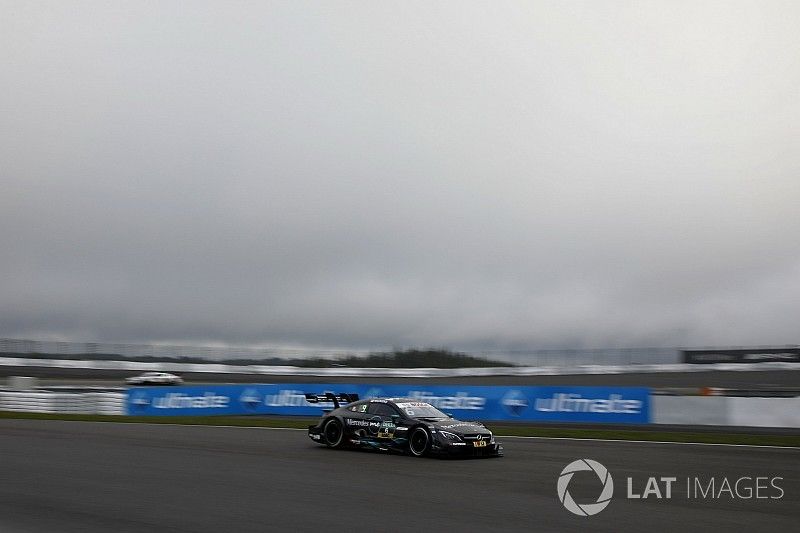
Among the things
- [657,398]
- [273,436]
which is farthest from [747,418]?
[273,436]

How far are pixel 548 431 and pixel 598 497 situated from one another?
41.9 ft

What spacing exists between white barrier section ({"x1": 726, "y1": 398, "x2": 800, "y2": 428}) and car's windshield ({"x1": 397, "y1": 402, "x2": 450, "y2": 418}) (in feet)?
33.1

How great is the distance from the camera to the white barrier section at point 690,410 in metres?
23.7

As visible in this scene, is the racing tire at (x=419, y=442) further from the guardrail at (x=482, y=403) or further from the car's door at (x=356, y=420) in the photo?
the guardrail at (x=482, y=403)

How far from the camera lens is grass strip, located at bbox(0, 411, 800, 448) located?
2059cm

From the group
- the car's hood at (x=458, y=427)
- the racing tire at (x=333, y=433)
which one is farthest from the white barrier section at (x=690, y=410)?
the racing tire at (x=333, y=433)

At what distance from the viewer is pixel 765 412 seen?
22.9 meters

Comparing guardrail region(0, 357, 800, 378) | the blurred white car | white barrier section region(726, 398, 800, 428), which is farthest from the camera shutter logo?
the blurred white car

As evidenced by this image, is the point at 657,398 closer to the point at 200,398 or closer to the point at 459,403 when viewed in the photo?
the point at 459,403

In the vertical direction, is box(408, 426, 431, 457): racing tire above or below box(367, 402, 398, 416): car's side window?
below

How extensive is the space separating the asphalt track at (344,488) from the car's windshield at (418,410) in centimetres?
115

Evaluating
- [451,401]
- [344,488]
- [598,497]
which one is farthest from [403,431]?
[451,401]

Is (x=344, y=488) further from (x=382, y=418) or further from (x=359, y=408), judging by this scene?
(x=359, y=408)

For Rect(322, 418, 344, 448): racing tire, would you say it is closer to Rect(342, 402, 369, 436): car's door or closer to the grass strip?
Rect(342, 402, 369, 436): car's door
